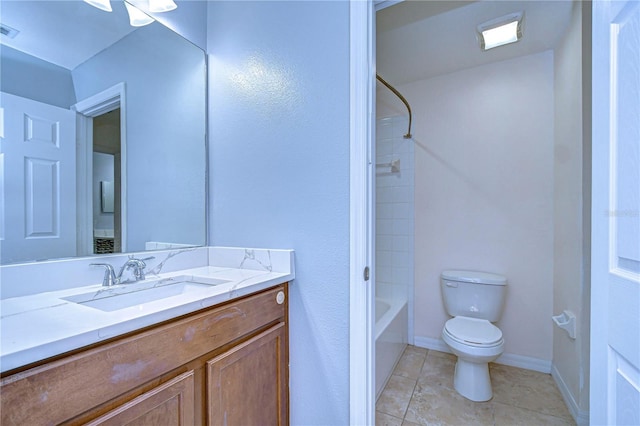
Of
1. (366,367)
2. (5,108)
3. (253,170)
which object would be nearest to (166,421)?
(366,367)

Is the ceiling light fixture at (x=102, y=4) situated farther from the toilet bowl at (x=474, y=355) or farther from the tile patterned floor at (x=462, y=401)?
the toilet bowl at (x=474, y=355)

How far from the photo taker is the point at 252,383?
1040 mm

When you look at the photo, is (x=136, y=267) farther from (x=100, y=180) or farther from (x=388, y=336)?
(x=388, y=336)

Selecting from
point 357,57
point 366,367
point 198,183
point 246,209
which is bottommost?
point 366,367

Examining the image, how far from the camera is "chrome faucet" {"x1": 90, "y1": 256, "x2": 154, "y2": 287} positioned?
41.9 inches

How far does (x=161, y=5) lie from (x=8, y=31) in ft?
1.95

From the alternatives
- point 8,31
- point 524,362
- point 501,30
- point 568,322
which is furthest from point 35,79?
point 524,362

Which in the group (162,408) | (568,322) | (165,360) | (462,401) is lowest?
(462,401)

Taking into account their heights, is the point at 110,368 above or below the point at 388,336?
above

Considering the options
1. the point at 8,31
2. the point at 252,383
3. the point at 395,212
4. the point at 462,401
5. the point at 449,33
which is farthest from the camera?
the point at 395,212

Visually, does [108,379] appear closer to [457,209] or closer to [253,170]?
[253,170]

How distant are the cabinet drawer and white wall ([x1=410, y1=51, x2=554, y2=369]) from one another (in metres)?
1.96

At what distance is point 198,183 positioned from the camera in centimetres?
148

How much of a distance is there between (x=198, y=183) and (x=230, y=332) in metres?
0.83
